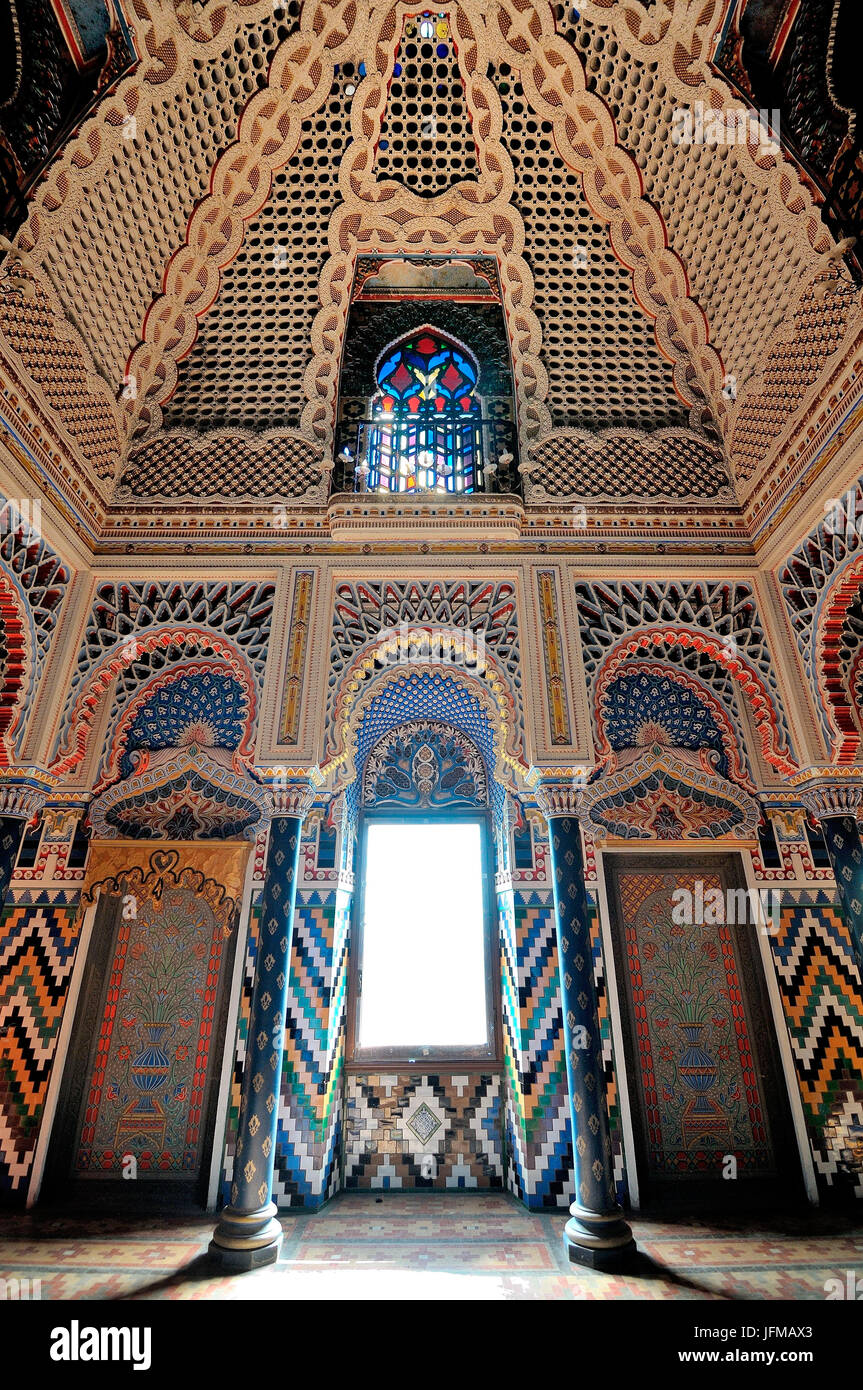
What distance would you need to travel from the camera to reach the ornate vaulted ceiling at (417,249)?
495 centimetres

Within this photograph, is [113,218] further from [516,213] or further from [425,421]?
[516,213]

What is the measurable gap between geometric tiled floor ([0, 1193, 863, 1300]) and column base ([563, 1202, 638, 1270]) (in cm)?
8

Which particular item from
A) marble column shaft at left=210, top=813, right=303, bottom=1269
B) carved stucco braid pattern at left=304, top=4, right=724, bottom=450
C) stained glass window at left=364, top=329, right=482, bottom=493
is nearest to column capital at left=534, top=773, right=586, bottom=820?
marble column shaft at left=210, top=813, right=303, bottom=1269

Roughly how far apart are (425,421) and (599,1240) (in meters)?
5.87

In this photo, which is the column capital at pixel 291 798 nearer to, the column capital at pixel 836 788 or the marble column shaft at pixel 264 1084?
the marble column shaft at pixel 264 1084

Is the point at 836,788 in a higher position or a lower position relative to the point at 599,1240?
higher

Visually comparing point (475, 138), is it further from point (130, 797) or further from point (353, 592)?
point (130, 797)

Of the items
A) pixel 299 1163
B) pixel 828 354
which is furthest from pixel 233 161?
pixel 299 1163

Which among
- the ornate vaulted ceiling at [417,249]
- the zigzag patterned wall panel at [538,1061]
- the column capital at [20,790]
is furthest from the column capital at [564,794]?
the column capital at [20,790]

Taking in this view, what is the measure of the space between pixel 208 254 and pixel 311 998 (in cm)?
594

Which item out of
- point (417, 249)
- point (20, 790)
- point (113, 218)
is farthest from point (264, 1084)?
point (417, 249)

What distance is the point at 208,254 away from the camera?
5.88 meters

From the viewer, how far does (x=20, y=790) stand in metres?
4.71

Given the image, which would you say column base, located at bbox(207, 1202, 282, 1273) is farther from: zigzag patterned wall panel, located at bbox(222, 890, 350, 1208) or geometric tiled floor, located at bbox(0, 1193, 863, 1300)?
zigzag patterned wall panel, located at bbox(222, 890, 350, 1208)
